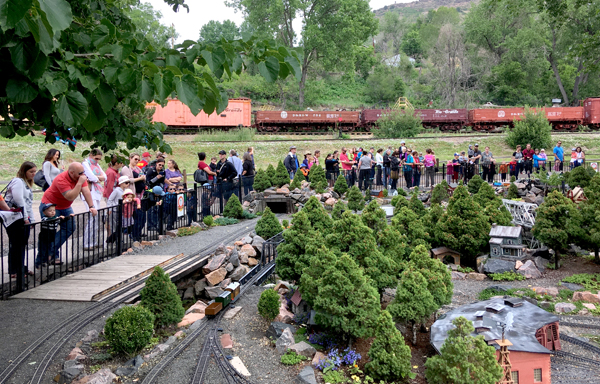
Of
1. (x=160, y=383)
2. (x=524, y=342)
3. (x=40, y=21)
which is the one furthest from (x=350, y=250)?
(x=40, y=21)

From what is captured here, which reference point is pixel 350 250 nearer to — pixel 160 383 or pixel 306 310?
pixel 306 310

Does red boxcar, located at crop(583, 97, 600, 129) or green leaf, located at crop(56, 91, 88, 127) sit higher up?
red boxcar, located at crop(583, 97, 600, 129)

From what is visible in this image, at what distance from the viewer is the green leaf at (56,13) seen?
2.46 meters

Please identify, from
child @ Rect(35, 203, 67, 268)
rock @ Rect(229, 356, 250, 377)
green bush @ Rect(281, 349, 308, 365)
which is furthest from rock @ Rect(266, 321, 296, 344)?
child @ Rect(35, 203, 67, 268)

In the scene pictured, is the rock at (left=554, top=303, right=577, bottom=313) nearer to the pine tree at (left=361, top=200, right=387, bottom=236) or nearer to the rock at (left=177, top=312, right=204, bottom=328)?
the pine tree at (left=361, top=200, right=387, bottom=236)

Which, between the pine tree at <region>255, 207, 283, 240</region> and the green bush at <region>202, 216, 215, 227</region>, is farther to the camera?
the green bush at <region>202, 216, 215, 227</region>

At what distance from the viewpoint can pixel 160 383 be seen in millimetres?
4930

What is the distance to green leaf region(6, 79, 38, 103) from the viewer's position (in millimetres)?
3240

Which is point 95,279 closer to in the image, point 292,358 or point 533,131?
point 292,358

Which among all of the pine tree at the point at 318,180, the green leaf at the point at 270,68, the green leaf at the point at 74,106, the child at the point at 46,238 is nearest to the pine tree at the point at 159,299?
the child at the point at 46,238

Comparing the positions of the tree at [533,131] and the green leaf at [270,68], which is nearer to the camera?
the green leaf at [270,68]

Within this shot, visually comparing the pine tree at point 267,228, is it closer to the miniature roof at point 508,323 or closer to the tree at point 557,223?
the miniature roof at point 508,323

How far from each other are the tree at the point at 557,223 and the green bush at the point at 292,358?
6863 millimetres

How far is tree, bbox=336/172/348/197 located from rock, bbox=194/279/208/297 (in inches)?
371
